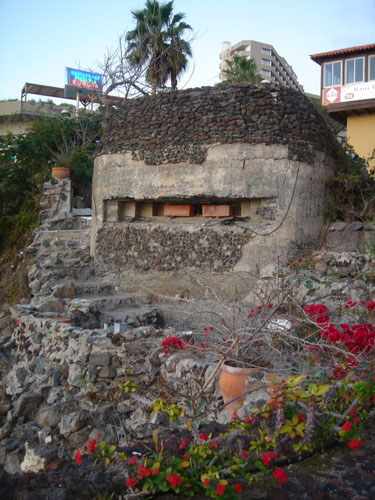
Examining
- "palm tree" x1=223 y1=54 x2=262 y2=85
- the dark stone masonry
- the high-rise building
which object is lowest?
the dark stone masonry

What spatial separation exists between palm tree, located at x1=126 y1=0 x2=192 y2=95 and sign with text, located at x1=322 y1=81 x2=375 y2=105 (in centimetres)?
605

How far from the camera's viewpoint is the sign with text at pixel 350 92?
17.9 meters

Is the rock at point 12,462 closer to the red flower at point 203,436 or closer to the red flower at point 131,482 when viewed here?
the red flower at point 203,436

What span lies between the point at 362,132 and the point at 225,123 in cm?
877

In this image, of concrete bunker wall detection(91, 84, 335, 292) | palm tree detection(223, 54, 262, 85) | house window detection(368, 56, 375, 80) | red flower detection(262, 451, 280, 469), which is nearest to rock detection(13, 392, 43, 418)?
concrete bunker wall detection(91, 84, 335, 292)

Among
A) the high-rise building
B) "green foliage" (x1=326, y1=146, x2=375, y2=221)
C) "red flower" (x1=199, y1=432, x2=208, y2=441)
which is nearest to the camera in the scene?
"red flower" (x1=199, y1=432, x2=208, y2=441)

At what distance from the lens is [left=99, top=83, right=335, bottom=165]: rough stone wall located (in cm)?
958

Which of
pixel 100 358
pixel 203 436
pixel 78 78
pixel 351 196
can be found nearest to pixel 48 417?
pixel 100 358

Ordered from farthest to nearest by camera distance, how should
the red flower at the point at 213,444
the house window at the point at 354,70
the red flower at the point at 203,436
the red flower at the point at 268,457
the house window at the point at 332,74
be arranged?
the house window at the point at 332,74, the house window at the point at 354,70, the red flower at the point at 203,436, the red flower at the point at 213,444, the red flower at the point at 268,457

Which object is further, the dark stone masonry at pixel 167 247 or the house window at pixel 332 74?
the house window at pixel 332 74

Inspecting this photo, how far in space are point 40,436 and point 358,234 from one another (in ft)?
22.8

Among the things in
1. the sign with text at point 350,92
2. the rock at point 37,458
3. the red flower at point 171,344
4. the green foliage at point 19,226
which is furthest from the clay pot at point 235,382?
the sign with text at point 350,92

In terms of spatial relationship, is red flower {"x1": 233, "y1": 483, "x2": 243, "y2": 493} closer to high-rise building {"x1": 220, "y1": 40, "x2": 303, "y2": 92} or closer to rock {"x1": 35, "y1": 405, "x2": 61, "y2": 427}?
rock {"x1": 35, "y1": 405, "x2": 61, "y2": 427}

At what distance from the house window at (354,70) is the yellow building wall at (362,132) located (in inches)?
160
